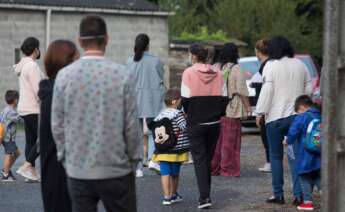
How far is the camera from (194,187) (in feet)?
41.1

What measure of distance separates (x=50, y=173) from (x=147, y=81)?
6.48 metres

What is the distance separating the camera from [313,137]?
10039mm

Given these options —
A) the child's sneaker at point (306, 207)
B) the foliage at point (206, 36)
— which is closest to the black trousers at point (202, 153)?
the child's sneaker at point (306, 207)

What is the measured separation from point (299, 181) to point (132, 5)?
24.4 meters

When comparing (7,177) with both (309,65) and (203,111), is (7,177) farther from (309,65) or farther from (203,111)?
(309,65)

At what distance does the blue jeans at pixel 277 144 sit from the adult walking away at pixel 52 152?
3.87 metres

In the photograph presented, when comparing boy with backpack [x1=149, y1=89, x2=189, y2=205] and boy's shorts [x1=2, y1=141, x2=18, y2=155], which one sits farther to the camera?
boy's shorts [x1=2, y1=141, x2=18, y2=155]

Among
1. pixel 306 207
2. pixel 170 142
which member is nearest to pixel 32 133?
pixel 170 142

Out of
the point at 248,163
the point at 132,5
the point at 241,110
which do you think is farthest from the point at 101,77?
the point at 132,5

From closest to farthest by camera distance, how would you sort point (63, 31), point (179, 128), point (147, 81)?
point (179, 128), point (147, 81), point (63, 31)

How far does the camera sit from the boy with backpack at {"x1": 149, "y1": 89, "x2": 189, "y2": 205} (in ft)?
35.6

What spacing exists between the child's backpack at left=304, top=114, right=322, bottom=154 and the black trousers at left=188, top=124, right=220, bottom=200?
119 cm

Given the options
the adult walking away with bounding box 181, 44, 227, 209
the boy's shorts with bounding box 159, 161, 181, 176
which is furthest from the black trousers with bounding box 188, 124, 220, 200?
the boy's shorts with bounding box 159, 161, 181, 176

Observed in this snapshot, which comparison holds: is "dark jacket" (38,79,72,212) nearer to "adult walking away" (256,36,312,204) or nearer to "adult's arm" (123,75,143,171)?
"adult's arm" (123,75,143,171)
